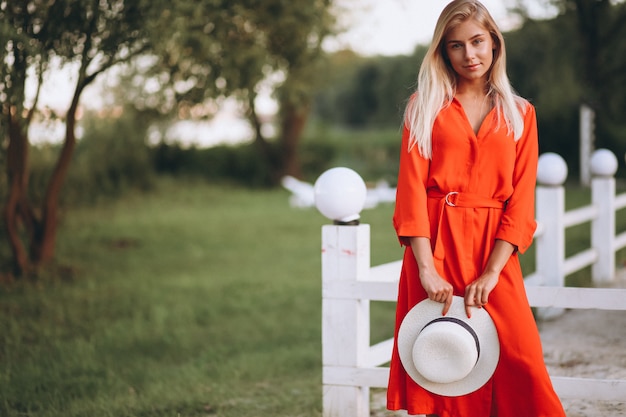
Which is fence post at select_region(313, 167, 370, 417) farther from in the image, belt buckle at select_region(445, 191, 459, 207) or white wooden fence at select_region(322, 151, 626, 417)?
belt buckle at select_region(445, 191, 459, 207)

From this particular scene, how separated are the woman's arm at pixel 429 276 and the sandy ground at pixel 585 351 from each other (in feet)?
4.90

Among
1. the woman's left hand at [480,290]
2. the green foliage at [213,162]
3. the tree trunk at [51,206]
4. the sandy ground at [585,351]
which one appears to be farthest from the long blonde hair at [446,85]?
the green foliage at [213,162]

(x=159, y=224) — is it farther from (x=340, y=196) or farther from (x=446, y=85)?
(x=446, y=85)

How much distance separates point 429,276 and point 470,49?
735 millimetres

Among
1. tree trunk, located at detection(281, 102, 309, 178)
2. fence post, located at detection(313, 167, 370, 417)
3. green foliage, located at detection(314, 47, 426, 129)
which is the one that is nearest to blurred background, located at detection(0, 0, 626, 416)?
fence post, located at detection(313, 167, 370, 417)

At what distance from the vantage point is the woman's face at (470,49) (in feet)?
8.03

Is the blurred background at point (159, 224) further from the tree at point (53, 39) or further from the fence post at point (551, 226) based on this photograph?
the fence post at point (551, 226)

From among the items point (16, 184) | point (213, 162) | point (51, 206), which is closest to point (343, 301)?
point (16, 184)

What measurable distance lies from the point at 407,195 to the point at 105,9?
3.84m

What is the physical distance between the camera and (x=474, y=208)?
8.09ft

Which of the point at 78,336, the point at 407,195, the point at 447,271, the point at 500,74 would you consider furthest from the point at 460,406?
the point at 78,336

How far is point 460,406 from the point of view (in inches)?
97.6

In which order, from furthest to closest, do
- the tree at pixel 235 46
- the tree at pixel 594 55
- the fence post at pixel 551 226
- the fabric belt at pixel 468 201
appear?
the tree at pixel 594 55
the tree at pixel 235 46
the fence post at pixel 551 226
the fabric belt at pixel 468 201

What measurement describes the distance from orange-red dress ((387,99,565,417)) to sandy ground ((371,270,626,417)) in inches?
49.3
